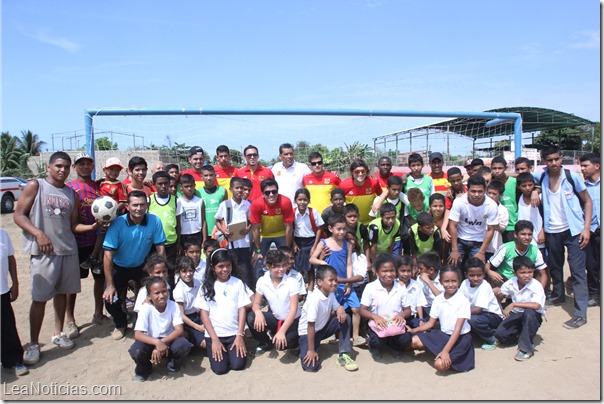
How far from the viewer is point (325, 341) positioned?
162 inches

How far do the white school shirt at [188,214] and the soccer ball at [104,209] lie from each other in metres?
0.75

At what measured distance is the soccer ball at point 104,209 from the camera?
389 centimetres

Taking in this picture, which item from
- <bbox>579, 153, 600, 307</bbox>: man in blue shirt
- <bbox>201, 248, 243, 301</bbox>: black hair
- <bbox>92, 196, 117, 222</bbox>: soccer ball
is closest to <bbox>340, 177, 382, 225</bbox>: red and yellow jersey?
<bbox>201, 248, 243, 301</bbox>: black hair

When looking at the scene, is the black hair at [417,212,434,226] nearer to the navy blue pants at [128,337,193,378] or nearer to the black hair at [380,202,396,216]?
the black hair at [380,202,396,216]

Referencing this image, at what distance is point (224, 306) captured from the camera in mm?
3674

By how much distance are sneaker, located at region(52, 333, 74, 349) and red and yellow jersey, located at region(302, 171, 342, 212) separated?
2.91 m

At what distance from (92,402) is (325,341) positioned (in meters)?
2.09

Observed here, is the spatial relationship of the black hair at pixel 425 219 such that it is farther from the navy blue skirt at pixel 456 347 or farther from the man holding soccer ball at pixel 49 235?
the man holding soccer ball at pixel 49 235

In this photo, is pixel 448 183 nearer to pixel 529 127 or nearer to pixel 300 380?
pixel 300 380

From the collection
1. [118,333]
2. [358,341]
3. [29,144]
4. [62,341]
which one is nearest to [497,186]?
[358,341]

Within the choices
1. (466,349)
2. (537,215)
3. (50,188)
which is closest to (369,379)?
(466,349)

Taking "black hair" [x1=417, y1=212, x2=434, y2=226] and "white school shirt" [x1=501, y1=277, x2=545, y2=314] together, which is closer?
"white school shirt" [x1=501, y1=277, x2=545, y2=314]

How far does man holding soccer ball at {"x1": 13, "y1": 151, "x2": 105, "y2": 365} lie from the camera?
12.0 feet

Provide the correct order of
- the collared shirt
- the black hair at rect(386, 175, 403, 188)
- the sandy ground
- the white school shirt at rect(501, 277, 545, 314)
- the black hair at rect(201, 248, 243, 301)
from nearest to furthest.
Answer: the sandy ground
the black hair at rect(201, 248, 243, 301)
the white school shirt at rect(501, 277, 545, 314)
the black hair at rect(386, 175, 403, 188)
the collared shirt
